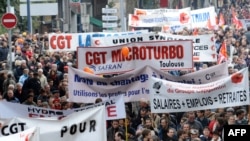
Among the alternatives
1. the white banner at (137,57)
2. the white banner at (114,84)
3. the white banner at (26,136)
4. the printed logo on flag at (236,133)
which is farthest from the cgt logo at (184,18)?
the printed logo on flag at (236,133)

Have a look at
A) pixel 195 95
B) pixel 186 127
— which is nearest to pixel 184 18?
pixel 195 95

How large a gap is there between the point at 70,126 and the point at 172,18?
23172mm

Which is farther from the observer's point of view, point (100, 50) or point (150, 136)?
point (100, 50)

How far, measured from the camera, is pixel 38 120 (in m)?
13.3

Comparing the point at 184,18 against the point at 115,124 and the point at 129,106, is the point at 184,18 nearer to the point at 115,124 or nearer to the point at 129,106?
the point at 129,106

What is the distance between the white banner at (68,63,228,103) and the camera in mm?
17156

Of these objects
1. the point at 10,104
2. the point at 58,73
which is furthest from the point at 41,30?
the point at 10,104

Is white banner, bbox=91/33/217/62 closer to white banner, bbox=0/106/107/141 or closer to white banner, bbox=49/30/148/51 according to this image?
white banner, bbox=49/30/148/51

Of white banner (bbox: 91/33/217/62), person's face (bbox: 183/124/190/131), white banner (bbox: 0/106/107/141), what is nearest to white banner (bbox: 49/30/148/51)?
white banner (bbox: 91/33/217/62)

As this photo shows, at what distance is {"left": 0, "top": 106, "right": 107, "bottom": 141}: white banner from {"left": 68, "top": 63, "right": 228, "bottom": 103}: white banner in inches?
118

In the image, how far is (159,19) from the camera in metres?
36.5

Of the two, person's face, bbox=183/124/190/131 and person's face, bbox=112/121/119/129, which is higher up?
person's face, bbox=183/124/190/131

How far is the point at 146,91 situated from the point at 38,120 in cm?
431

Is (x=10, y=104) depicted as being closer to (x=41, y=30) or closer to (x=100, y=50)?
(x=100, y=50)
